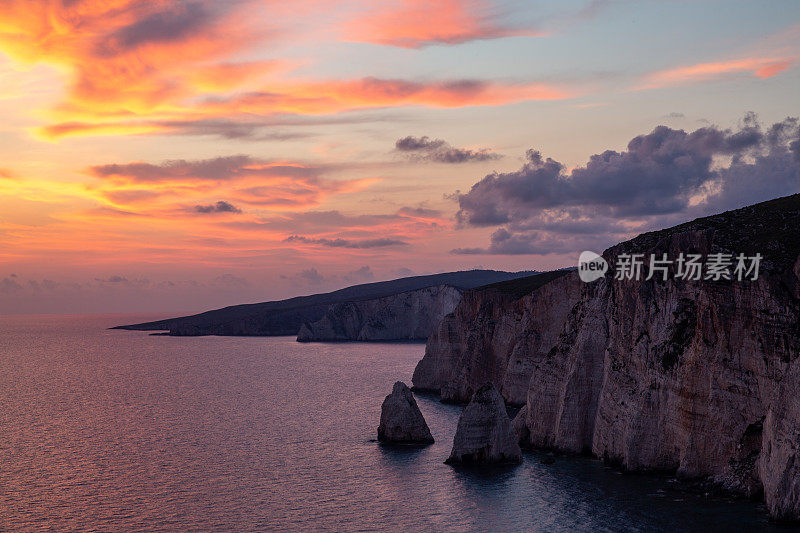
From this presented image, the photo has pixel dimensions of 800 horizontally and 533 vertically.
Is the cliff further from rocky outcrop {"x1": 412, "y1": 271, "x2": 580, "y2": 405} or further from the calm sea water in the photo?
rocky outcrop {"x1": 412, "y1": 271, "x2": 580, "y2": 405}

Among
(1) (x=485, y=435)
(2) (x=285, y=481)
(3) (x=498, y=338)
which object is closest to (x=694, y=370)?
(1) (x=485, y=435)

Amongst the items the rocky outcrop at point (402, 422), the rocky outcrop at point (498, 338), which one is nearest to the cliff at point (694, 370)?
the rocky outcrop at point (402, 422)

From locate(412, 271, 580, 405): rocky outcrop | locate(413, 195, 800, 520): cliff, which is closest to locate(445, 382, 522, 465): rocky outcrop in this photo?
locate(413, 195, 800, 520): cliff

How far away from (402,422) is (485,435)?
1243cm

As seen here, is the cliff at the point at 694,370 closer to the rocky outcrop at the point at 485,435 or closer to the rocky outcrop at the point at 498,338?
the rocky outcrop at the point at 485,435

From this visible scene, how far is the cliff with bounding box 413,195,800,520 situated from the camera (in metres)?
48.0

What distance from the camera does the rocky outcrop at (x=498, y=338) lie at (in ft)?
333

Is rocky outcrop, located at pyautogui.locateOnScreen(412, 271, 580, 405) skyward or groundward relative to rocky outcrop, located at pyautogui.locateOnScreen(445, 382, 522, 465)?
skyward

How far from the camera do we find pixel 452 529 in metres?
49.3

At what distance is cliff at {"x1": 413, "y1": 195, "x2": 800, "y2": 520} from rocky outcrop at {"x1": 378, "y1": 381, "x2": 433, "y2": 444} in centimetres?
1026

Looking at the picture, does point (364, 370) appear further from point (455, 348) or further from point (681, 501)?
point (681, 501)

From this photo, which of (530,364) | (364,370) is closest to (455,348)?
(530,364)

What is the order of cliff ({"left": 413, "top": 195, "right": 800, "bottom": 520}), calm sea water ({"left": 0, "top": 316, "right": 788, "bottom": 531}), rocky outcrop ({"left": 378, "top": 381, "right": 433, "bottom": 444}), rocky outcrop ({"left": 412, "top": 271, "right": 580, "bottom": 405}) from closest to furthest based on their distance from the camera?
cliff ({"left": 413, "top": 195, "right": 800, "bottom": 520}) < calm sea water ({"left": 0, "top": 316, "right": 788, "bottom": 531}) < rocky outcrop ({"left": 378, "top": 381, "right": 433, "bottom": 444}) < rocky outcrop ({"left": 412, "top": 271, "right": 580, "bottom": 405})

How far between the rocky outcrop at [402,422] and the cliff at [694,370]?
10.3m
